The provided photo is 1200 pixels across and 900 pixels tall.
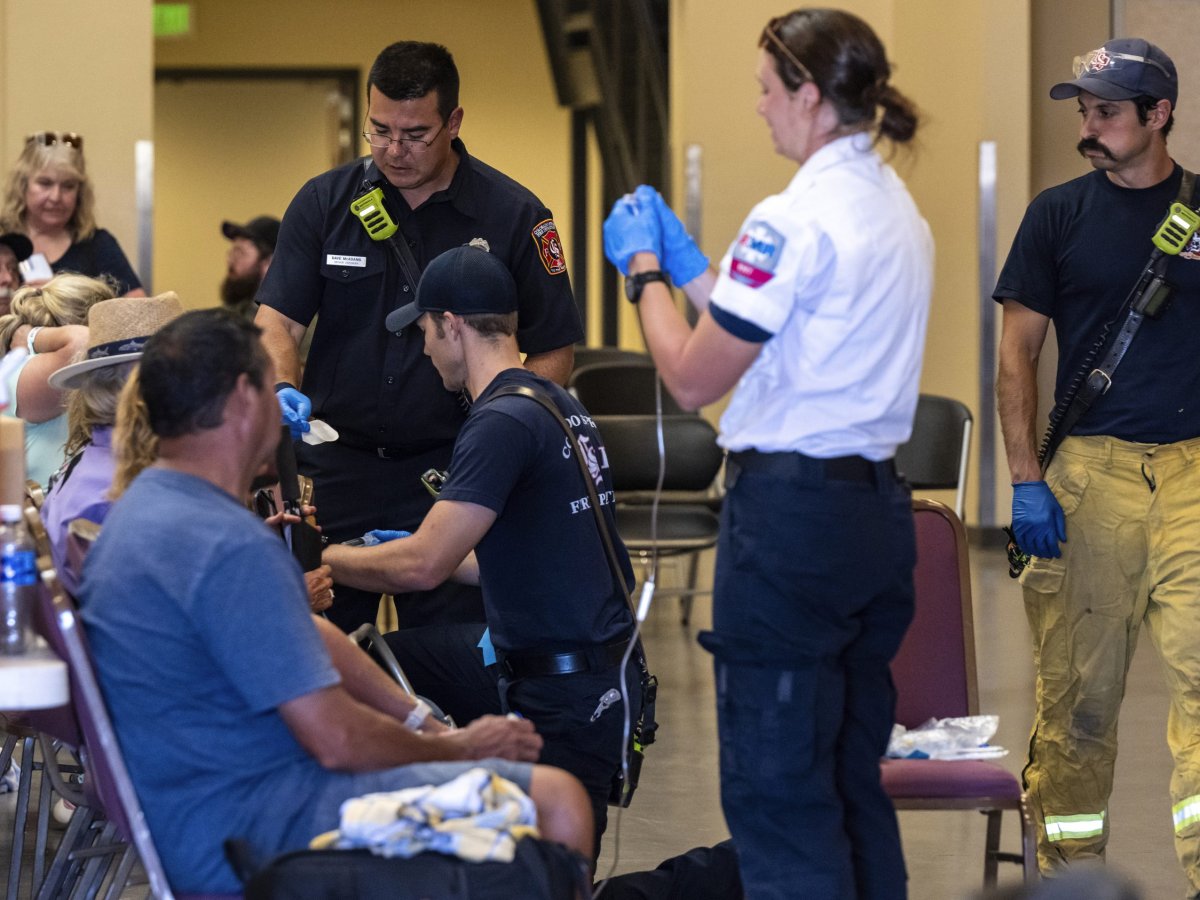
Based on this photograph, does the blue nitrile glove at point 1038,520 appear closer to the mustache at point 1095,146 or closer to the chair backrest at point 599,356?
the mustache at point 1095,146

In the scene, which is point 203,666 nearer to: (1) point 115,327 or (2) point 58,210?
(1) point 115,327

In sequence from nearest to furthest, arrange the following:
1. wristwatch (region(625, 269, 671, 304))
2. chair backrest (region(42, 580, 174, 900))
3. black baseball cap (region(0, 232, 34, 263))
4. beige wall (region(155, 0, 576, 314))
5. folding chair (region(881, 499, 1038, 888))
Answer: chair backrest (region(42, 580, 174, 900)) → wristwatch (region(625, 269, 671, 304)) → folding chair (region(881, 499, 1038, 888)) → black baseball cap (region(0, 232, 34, 263)) → beige wall (region(155, 0, 576, 314))

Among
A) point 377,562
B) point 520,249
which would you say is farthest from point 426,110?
point 377,562

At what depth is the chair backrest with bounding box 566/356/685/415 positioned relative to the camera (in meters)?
7.79

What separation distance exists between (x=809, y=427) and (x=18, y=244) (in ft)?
12.4

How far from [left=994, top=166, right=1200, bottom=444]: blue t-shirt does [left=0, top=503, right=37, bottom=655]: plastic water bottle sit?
212 centimetres

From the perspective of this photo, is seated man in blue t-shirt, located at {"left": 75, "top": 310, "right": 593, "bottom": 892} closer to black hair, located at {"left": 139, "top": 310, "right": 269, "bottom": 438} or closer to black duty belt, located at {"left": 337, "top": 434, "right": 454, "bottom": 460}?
black hair, located at {"left": 139, "top": 310, "right": 269, "bottom": 438}

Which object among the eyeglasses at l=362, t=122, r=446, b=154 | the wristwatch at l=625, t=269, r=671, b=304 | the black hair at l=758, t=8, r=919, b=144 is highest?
the eyeglasses at l=362, t=122, r=446, b=154

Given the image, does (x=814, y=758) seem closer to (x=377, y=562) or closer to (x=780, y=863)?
(x=780, y=863)

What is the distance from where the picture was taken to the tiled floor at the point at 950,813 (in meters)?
3.92

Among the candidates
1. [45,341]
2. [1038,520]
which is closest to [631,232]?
[1038,520]

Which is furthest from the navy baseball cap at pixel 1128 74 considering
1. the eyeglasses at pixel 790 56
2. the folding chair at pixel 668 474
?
the folding chair at pixel 668 474

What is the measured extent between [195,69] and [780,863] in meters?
12.5

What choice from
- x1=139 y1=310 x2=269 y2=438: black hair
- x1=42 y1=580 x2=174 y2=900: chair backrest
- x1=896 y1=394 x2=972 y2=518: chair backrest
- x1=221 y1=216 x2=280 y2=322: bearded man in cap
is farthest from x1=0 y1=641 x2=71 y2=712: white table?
x1=221 y1=216 x2=280 y2=322: bearded man in cap
